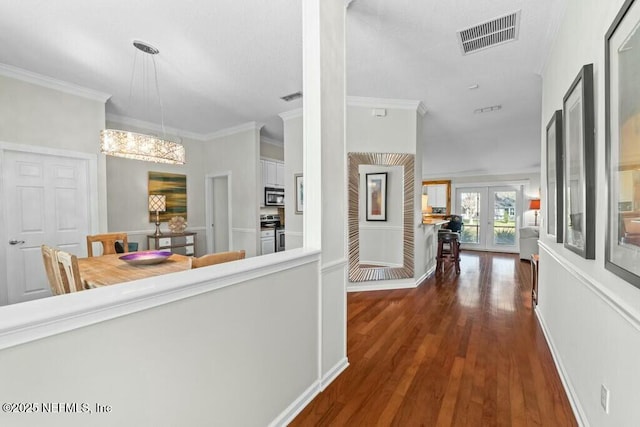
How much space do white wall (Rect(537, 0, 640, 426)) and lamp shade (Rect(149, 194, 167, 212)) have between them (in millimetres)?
5778

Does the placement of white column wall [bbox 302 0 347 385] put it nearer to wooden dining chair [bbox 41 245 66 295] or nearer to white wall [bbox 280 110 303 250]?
wooden dining chair [bbox 41 245 66 295]

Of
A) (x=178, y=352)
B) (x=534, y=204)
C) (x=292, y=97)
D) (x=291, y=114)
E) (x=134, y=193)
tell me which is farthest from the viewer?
(x=534, y=204)

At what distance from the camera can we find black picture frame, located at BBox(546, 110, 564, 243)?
2168 mm

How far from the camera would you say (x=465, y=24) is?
244 cm

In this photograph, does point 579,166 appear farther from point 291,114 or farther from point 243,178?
point 243,178

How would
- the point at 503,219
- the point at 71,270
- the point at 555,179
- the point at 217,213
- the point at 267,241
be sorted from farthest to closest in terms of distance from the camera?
the point at 503,219 → the point at 217,213 → the point at 267,241 → the point at 555,179 → the point at 71,270

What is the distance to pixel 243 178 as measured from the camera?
18.2ft

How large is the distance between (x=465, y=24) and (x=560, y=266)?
7.07 feet

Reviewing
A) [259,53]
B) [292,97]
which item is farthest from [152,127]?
[259,53]

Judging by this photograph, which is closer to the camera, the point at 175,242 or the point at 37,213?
the point at 37,213

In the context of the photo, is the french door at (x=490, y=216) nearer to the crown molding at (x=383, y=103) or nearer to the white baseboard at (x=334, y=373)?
the crown molding at (x=383, y=103)

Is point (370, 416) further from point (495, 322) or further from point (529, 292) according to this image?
point (529, 292)

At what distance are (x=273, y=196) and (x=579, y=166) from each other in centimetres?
535

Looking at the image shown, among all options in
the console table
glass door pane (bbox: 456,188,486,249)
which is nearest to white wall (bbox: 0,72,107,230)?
the console table
